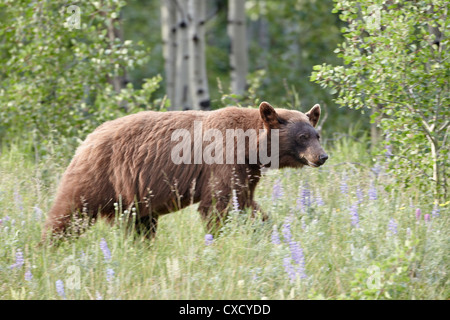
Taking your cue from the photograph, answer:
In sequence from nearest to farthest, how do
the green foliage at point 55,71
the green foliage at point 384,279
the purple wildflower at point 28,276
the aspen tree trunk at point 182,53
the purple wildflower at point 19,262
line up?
the green foliage at point 384,279
the purple wildflower at point 28,276
the purple wildflower at point 19,262
the green foliage at point 55,71
the aspen tree trunk at point 182,53

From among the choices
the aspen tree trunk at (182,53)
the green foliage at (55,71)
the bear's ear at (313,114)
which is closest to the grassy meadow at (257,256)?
the bear's ear at (313,114)

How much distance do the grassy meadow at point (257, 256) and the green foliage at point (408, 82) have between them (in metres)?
0.31

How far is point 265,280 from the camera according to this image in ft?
15.5

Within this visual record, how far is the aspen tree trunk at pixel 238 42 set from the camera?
1345 cm

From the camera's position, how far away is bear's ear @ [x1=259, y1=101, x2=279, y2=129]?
19.5ft

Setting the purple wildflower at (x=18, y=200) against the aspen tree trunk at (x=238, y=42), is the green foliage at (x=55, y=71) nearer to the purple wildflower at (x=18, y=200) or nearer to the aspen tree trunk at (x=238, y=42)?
the purple wildflower at (x=18, y=200)

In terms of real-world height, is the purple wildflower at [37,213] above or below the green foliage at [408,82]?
below

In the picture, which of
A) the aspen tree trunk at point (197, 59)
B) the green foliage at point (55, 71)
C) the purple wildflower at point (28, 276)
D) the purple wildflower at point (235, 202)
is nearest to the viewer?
the purple wildflower at point (28, 276)

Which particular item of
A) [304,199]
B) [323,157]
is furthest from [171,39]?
[304,199]

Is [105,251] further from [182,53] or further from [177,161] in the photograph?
[182,53]

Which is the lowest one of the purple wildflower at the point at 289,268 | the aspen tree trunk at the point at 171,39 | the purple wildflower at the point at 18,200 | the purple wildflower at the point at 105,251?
Answer: the purple wildflower at the point at 289,268

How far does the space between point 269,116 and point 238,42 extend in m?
8.06

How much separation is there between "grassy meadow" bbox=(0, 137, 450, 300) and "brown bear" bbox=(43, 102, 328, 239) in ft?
0.77
